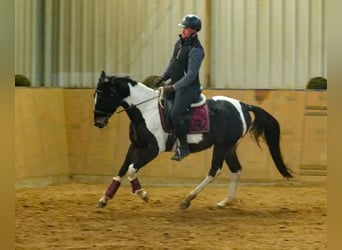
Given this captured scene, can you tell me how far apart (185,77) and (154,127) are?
0.54m

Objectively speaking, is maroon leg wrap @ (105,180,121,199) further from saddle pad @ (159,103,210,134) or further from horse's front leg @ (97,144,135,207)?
saddle pad @ (159,103,210,134)

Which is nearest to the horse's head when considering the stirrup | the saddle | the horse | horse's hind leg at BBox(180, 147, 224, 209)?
the horse

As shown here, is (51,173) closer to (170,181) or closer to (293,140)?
(170,181)

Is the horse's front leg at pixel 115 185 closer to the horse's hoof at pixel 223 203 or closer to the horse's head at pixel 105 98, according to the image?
the horse's head at pixel 105 98

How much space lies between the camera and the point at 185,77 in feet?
20.2

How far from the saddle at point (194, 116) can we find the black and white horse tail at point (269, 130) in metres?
0.53

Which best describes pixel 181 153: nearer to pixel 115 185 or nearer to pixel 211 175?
pixel 211 175

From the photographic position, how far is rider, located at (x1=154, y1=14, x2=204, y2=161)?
6.16 meters

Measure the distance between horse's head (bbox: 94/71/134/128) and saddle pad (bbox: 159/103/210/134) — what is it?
42 cm

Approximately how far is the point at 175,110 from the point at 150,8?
144 inches

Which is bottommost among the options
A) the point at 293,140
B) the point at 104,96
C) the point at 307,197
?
the point at 307,197

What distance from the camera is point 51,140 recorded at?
28.5 feet

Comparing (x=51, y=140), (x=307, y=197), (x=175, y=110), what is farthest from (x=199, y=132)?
(x=51, y=140)

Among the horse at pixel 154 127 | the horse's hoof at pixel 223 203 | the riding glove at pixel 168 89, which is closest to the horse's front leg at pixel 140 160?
the horse at pixel 154 127
